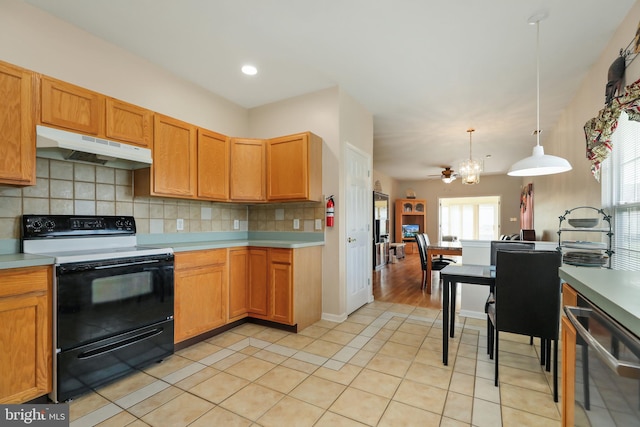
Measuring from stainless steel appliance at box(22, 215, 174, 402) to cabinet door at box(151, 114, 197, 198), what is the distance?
50 centimetres

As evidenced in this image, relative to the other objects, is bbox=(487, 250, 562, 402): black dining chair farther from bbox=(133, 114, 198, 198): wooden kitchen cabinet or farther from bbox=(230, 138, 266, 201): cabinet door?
bbox=(133, 114, 198, 198): wooden kitchen cabinet

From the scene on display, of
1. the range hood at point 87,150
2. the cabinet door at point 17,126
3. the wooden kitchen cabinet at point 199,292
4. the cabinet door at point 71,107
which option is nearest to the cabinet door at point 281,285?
the wooden kitchen cabinet at point 199,292

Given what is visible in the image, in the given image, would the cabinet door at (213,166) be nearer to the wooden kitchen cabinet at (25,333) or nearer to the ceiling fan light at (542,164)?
the wooden kitchen cabinet at (25,333)

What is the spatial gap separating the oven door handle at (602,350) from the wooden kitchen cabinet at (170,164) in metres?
2.88

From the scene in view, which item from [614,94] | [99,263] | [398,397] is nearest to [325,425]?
[398,397]

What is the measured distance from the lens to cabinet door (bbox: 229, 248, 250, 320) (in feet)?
9.85

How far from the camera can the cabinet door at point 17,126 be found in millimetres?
1743

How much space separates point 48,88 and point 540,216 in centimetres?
686

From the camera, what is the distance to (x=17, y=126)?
5.90 feet

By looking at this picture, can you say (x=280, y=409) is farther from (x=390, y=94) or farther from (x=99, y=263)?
(x=390, y=94)

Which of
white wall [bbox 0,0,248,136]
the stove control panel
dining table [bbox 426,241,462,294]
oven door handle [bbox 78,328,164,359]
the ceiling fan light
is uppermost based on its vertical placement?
white wall [bbox 0,0,248,136]

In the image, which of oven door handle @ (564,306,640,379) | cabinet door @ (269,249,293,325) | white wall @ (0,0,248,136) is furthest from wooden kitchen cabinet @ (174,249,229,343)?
oven door handle @ (564,306,640,379)

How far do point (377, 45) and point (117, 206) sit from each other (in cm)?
267

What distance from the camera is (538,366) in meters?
2.28
